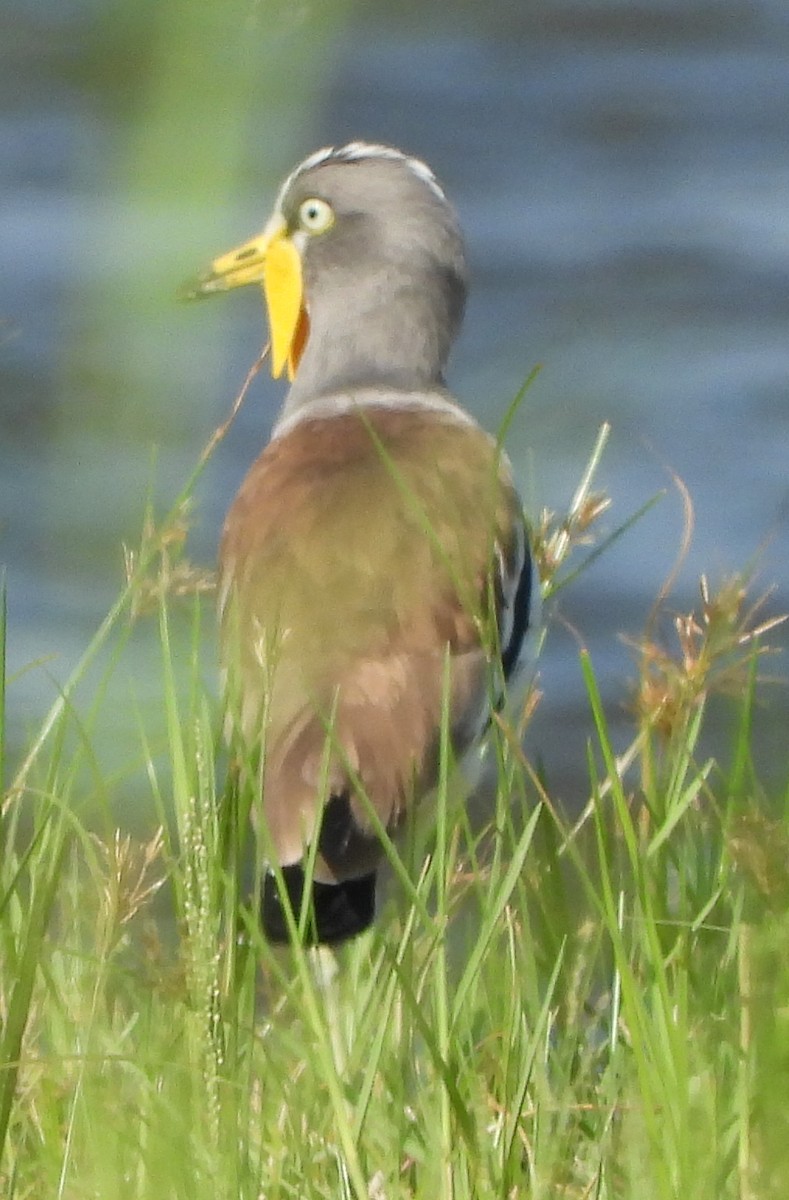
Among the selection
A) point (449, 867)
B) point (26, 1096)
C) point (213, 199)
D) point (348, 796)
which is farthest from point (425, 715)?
point (213, 199)

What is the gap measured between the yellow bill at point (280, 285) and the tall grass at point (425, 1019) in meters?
1.68

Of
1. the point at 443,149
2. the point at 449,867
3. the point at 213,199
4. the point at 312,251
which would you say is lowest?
the point at 449,867

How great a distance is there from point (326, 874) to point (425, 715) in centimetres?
31

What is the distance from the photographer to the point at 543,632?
9.15 ft

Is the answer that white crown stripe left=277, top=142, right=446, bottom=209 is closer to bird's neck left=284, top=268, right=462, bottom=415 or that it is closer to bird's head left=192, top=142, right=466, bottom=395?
bird's head left=192, top=142, right=466, bottom=395

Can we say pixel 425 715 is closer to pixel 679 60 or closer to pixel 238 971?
pixel 238 971

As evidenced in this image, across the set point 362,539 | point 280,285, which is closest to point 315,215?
point 280,285

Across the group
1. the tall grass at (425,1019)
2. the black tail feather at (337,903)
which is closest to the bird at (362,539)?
the black tail feather at (337,903)

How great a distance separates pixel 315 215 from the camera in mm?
3586

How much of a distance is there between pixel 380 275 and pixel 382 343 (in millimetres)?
134

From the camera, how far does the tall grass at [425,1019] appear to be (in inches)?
51.2

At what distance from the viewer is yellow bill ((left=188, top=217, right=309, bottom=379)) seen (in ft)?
11.9

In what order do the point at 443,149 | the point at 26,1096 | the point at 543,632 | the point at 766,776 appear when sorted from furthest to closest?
the point at 443,149, the point at 766,776, the point at 543,632, the point at 26,1096

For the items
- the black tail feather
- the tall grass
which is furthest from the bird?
the tall grass
